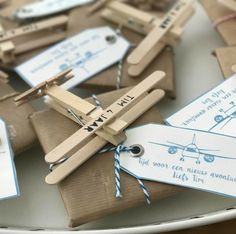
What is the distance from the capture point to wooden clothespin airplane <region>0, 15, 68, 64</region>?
2.44 ft

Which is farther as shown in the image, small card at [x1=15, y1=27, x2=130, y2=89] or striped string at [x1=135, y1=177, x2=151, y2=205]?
small card at [x1=15, y1=27, x2=130, y2=89]

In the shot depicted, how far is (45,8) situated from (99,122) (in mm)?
374

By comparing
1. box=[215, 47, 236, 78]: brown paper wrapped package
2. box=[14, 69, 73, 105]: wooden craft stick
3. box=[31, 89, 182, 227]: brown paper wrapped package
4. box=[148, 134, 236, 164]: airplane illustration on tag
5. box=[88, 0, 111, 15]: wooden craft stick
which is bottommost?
box=[31, 89, 182, 227]: brown paper wrapped package

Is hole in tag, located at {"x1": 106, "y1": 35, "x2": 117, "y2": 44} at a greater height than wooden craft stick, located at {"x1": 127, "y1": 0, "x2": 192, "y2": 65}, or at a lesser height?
lesser

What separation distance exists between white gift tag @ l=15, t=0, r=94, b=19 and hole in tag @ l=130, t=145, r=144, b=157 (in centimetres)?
39

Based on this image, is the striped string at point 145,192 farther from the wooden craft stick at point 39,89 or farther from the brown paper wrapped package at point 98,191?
the wooden craft stick at point 39,89

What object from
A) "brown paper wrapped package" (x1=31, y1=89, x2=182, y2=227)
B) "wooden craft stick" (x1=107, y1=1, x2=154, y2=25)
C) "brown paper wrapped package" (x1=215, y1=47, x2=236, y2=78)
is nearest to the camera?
"brown paper wrapped package" (x1=31, y1=89, x2=182, y2=227)

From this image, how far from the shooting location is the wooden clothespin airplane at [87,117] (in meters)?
0.56

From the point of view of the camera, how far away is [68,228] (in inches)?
23.3

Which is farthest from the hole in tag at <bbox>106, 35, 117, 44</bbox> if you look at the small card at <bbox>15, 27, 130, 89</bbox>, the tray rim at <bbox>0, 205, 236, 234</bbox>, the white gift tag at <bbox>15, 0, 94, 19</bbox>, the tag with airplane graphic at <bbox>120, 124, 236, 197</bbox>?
the tray rim at <bbox>0, 205, 236, 234</bbox>

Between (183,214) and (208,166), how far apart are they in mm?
82

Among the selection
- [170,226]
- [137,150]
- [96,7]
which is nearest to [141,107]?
[137,150]

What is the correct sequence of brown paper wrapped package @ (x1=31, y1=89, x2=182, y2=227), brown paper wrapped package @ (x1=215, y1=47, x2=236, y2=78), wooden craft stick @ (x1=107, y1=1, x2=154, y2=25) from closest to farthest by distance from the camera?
brown paper wrapped package @ (x1=31, y1=89, x2=182, y2=227) < brown paper wrapped package @ (x1=215, y1=47, x2=236, y2=78) < wooden craft stick @ (x1=107, y1=1, x2=154, y2=25)

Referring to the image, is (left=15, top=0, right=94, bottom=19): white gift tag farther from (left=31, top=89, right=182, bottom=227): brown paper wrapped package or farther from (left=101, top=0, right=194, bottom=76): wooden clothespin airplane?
(left=31, top=89, right=182, bottom=227): brown paper wrapped package
